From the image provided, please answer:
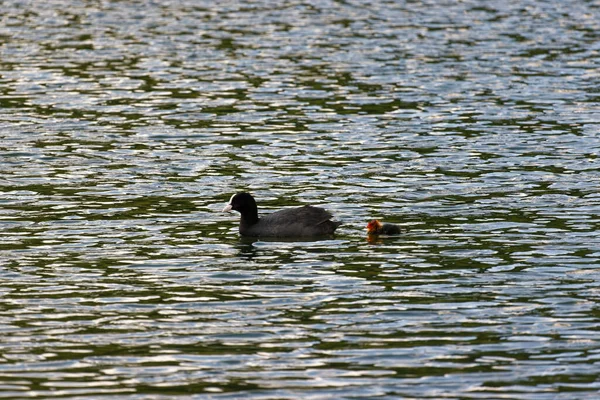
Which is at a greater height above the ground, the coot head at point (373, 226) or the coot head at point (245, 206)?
the coot head at point (245, 206)

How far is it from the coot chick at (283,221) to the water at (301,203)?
27 cm

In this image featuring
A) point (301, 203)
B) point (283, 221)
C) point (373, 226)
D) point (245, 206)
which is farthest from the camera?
point (301, 203)

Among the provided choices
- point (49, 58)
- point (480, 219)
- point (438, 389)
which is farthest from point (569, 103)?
point (438, 389)

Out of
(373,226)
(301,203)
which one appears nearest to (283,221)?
(373,226)

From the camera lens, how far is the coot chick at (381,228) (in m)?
21.3

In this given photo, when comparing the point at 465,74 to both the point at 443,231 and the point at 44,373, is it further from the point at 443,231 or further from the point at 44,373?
the point at 44,373

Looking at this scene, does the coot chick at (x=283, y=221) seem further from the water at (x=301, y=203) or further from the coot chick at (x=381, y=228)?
the coot chick at (x=381, y=228)

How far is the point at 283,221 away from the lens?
22.3m

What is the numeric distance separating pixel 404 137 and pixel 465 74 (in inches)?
358

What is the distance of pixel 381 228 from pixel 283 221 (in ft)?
6.02

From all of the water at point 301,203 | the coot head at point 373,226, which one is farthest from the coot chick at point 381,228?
the water at point 301,203

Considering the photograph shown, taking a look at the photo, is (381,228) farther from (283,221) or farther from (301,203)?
(301,203)

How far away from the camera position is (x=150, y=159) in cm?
2880

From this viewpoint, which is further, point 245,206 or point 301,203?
point 301,203
